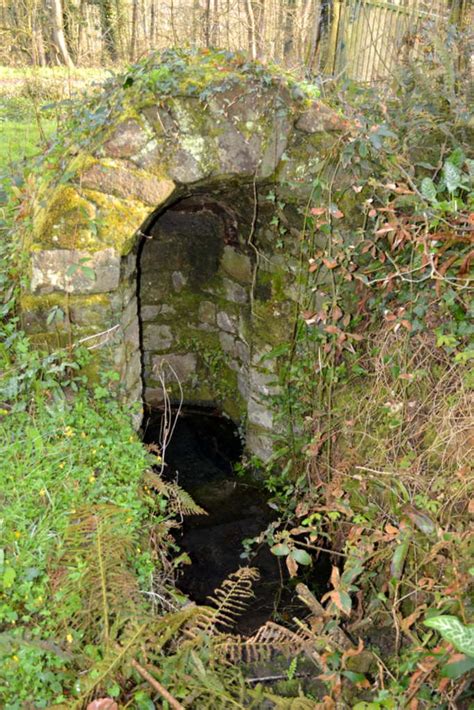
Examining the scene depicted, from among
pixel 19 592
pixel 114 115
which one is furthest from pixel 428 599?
pixel 114 115

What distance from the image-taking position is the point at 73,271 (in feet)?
10.3

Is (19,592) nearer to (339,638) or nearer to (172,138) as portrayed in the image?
(339,638)

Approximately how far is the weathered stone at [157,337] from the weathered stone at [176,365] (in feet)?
0.35

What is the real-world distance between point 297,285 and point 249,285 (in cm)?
81

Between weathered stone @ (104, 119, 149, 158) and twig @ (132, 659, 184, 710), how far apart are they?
259cm

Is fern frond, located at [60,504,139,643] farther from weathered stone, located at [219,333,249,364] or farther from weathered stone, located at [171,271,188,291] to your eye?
weathered stone, located at [171,271,188,291]

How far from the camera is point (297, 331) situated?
4.01 metres

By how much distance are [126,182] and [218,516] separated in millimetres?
2546

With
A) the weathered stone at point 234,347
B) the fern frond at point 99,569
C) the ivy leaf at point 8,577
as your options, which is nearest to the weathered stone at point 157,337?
the weathered stone at point 234,347

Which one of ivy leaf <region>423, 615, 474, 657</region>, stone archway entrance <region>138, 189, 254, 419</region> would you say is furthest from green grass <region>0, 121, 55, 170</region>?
ivy leaf <region>423, 615, 474, 657</region>

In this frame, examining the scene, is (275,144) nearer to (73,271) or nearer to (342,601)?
(73,271)

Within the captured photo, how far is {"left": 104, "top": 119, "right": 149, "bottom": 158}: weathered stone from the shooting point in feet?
10.2

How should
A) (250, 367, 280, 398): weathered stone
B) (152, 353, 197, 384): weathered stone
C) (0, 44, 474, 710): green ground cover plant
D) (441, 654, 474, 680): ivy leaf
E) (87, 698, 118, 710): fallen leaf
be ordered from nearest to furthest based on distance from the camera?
(441, 654, 474, 680): ivy leaf, (87, 698, 118, 710): fallen leaf, (0, 44, 474, 710): green ground cover plant, (250, 367, 280, 398): weathered stone, (152, 353, 197, 384): weathered stone

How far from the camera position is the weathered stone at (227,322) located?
5059 millimetres
